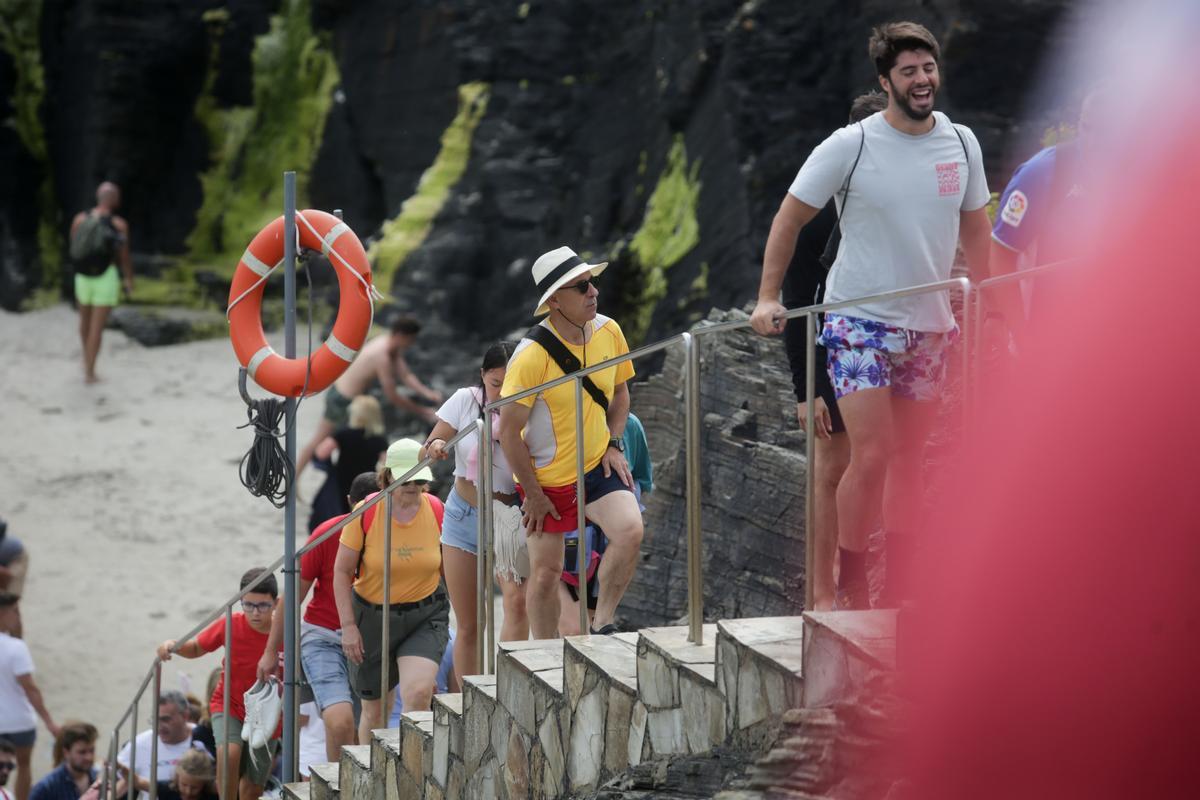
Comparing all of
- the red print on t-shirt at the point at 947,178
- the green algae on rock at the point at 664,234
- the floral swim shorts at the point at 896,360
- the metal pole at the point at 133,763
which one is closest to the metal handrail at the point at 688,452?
the floral swim shorts at the point at 896,360

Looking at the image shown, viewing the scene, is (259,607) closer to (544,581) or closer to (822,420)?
(544,581)

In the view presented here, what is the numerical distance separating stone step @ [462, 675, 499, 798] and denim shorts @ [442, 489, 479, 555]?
1.72 ft

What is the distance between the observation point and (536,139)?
58.4 feet

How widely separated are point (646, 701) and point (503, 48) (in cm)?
1381

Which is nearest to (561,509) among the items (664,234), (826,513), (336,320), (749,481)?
(749,481)

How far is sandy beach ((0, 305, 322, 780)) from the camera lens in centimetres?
1318

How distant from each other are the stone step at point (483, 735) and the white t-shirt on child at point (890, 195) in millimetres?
1883

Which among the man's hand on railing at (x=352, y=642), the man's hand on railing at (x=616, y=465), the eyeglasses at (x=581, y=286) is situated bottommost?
the man's hand on railing at (x=352, y=642)

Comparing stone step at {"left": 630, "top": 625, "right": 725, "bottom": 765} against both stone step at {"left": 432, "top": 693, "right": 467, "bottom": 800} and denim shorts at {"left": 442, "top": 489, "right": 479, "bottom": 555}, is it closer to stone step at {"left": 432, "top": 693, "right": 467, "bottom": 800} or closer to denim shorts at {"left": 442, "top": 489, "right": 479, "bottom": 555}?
stone step at {"left": 432, "top": 693, "right": 467, "bottom": 800}

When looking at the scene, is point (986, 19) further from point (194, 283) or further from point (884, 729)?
point (194, 283)

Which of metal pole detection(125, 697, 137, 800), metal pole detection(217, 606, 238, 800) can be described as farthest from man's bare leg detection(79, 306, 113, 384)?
metal pole detection(217, 606, 238, 800)

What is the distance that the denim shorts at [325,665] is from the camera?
7.13m

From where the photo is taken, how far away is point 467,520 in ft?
20.8

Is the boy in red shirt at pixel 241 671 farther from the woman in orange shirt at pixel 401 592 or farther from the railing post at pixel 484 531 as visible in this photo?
the railing post at pixel 484 531
